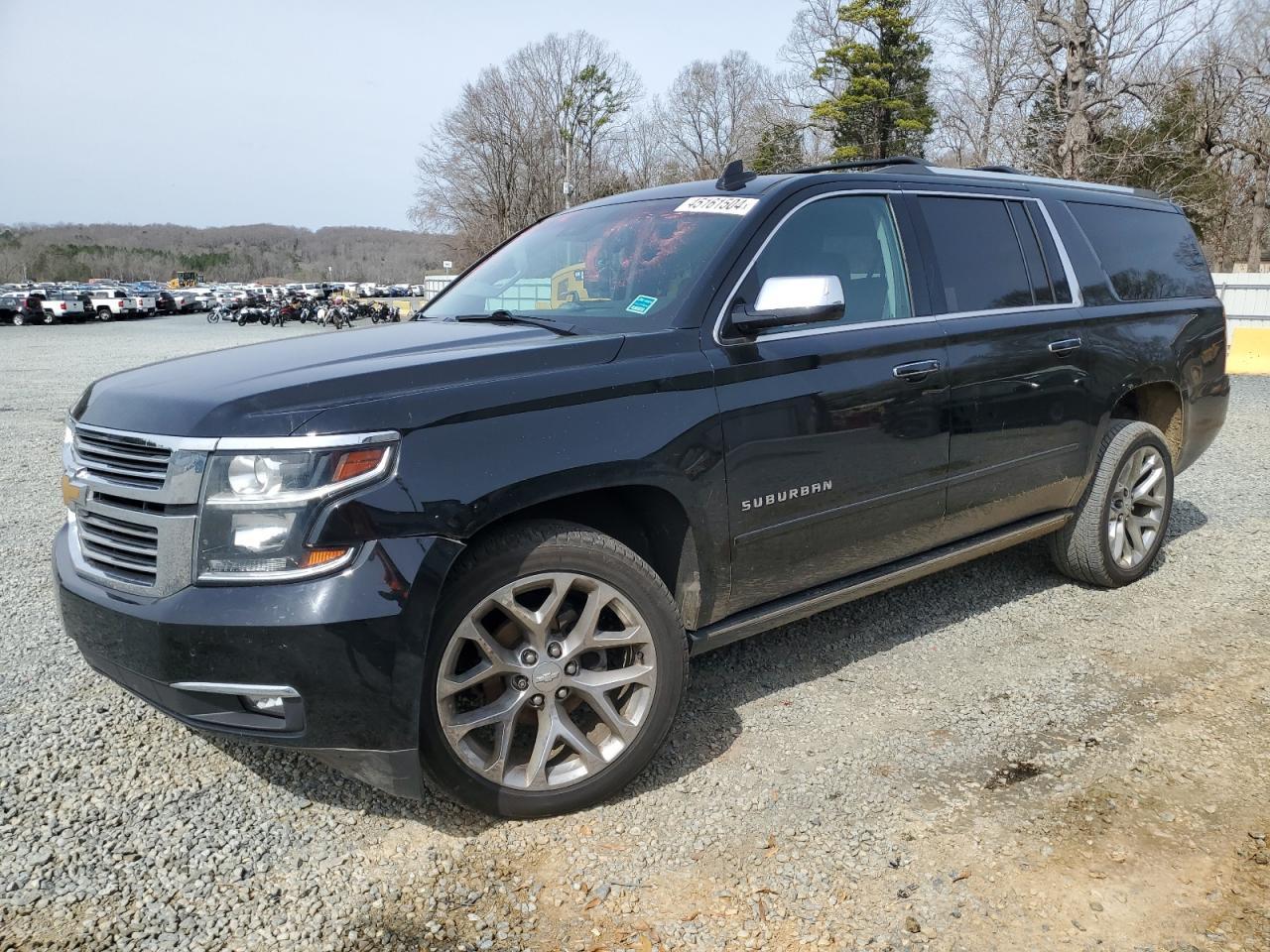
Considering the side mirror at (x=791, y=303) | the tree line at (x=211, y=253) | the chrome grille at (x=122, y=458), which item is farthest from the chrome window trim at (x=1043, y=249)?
the tree line at (x=211, y=253)

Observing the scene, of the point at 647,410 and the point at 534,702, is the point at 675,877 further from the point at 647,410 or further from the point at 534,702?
the point at 647,410

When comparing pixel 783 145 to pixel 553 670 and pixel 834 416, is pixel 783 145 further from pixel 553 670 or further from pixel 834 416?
pixel 553 670

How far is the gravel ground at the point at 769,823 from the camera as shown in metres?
2.48

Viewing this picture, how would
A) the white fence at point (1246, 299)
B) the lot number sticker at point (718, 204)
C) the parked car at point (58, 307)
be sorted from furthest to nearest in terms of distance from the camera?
the parked car at point (58, 307)
the white fence at point (1246, 299)
the lot number sticker at point (718, 204)

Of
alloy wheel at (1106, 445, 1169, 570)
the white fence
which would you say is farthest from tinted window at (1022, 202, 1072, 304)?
the white fence

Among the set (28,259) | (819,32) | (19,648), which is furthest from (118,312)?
(28,259)

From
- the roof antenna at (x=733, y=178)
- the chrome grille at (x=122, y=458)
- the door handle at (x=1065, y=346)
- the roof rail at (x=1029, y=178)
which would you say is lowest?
the chrome grille at (x=122, y=458)

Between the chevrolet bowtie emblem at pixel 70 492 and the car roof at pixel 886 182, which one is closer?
the chevrolet bowtie emblem at pixel 70 492

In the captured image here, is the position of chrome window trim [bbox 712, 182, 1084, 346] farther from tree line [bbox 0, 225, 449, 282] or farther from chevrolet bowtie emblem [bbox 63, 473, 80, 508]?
tree line [bbox 0, 225, 449, 282]

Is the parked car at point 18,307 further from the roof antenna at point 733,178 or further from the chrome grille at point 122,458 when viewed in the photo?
the roof antenna at point 733,178

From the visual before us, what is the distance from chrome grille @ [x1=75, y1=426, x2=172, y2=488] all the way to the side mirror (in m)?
1.80

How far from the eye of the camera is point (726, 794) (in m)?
3.09

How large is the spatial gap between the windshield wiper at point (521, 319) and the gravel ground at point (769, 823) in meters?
1.48

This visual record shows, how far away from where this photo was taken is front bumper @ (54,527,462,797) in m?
2.45
